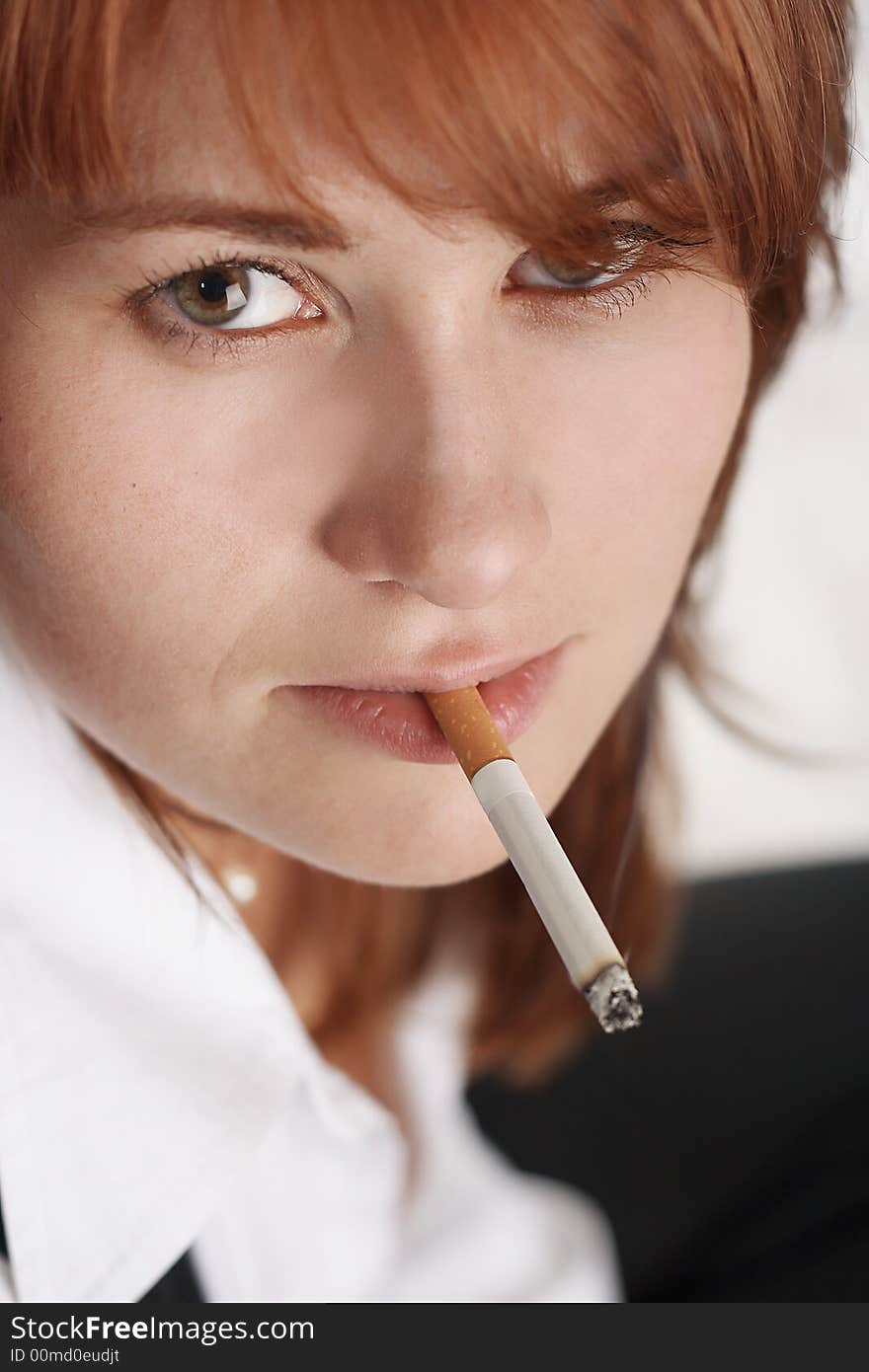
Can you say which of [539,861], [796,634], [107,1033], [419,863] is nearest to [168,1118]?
[107,1033]

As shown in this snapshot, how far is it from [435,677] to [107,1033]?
0.91ft

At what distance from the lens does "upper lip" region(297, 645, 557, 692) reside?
1.79 feet

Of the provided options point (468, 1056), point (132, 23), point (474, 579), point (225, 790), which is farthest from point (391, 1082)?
point (132, 23)

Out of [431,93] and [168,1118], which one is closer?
[431,93]

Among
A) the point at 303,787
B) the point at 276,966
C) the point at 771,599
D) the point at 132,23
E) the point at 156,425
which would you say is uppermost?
the point at 132,23

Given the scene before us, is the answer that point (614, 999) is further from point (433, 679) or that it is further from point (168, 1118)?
point (168, 1118)

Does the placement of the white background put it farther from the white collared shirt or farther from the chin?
the chin

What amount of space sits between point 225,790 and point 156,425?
0.17m

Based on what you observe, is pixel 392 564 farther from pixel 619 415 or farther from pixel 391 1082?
pixel 391 1082

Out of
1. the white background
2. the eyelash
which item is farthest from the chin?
the white background

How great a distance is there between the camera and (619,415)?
0.54m

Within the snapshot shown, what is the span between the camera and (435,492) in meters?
0.48

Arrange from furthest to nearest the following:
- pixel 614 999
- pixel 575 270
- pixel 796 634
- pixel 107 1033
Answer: pixel 796 634, pixel 107 1033, pixel 575 270, pixel 614 999

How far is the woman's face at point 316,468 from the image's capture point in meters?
0.47
